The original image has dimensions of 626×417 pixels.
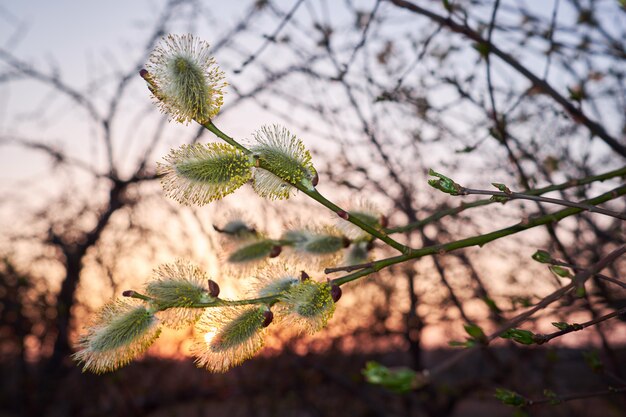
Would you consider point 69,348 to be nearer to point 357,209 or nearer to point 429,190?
point 429,190

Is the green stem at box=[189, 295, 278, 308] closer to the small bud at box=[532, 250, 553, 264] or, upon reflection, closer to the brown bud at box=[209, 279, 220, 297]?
the brown bud at box=[209, 279, 220, 297]

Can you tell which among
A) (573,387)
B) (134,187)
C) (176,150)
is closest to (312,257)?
(176,150)

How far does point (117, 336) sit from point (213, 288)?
24 cm

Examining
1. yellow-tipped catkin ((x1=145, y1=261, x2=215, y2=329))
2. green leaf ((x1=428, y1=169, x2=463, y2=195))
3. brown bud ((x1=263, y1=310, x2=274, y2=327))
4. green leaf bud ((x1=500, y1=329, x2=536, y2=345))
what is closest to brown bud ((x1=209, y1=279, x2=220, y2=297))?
yellow-tipped catkin ((x1=145, y1=261, x2=215, y2=329))

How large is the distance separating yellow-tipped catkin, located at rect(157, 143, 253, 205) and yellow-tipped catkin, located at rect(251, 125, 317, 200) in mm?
43

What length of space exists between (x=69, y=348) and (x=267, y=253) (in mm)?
4787

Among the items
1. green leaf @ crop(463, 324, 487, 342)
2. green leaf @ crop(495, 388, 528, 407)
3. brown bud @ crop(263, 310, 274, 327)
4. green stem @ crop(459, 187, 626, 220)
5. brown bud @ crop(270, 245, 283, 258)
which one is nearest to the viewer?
green leaf @ crop(463, 324, 487, 342)

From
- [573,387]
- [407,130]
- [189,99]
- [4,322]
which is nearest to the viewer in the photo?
[189,99]

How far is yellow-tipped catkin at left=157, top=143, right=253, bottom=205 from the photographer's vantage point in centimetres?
118

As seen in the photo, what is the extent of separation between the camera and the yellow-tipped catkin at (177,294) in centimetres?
127

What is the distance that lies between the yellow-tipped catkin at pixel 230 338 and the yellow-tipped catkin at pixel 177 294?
48 mm

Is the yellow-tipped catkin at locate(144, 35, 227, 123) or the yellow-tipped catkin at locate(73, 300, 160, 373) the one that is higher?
the yellow-tipped catkin at locate(144, 35, 227, 123)

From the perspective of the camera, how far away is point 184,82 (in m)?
1.17

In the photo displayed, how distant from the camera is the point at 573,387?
673 cm
